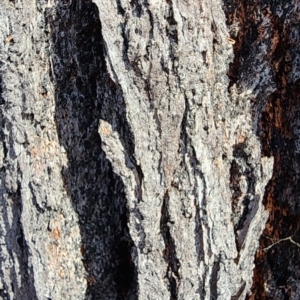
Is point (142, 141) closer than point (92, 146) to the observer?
Yes

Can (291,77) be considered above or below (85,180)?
above

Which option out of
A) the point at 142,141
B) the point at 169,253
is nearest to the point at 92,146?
the point at 142,141

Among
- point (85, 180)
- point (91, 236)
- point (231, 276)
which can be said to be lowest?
point (231, 276)

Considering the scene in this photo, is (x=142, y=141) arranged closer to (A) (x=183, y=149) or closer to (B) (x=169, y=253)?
(A) (x=183, y=149)

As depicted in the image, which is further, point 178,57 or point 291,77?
point 291,77

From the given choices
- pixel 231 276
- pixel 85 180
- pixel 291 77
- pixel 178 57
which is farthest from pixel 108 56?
pixel 231 276

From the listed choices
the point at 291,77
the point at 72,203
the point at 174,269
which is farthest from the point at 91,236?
the point at 291,77

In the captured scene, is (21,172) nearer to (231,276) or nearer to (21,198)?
(21,198)
